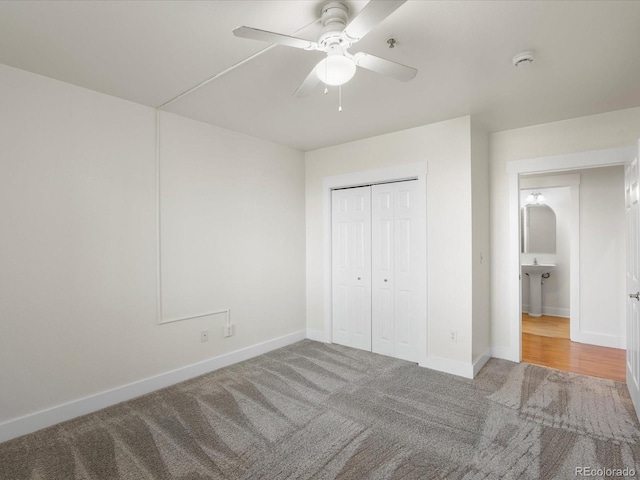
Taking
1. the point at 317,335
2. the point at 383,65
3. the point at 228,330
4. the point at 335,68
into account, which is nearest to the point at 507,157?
the point at 383,65

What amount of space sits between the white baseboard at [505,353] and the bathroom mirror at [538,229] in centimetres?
315

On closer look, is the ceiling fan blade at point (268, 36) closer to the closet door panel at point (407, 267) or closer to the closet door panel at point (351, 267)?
the closet door panel at point (407, 267)

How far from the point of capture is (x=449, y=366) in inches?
137

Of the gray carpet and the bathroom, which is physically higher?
the bathroom

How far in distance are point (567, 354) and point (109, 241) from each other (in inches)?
195

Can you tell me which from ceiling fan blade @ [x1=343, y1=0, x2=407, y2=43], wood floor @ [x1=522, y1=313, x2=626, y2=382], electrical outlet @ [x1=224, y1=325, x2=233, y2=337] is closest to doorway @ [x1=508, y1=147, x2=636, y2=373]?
wood floor @ [x1=522, y1=313, x2=626, y2=382]

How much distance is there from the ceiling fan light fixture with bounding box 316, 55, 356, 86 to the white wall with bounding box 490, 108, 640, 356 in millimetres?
2808

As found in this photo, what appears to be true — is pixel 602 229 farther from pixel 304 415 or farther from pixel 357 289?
pixel 304 415

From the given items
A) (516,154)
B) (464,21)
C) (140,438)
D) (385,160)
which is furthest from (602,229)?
(140,438)

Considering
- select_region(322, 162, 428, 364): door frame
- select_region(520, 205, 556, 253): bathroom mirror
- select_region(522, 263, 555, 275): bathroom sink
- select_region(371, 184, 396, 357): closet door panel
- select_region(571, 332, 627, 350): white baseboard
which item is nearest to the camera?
select_region(322, 162, 428, 364): door frame

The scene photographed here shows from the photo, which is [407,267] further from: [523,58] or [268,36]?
[268,36]

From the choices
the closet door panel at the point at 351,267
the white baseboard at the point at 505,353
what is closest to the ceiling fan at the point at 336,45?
the closet door panel at the point at 351,267

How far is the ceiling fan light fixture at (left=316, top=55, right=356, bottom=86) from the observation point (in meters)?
1.67
